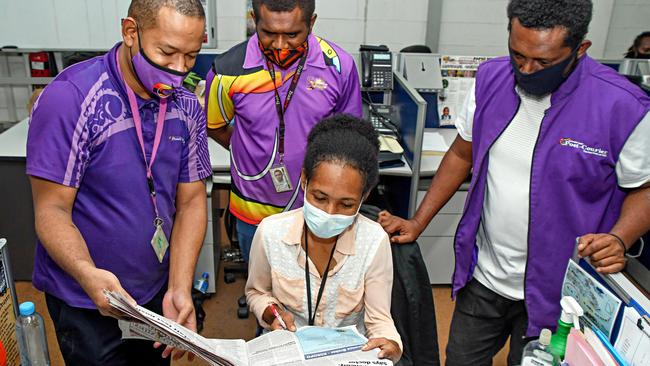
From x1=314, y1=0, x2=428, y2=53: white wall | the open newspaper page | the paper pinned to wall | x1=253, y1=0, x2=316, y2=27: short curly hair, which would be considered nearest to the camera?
the open newspaper page

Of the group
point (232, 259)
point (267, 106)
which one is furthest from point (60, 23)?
point (267, 106)

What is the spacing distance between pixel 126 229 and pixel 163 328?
15.0 inches

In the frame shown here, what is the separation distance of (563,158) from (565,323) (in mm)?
435

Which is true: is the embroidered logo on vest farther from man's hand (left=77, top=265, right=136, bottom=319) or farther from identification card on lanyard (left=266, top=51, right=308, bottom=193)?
man's hand (left=77, top=265, right=136, bottom=319)

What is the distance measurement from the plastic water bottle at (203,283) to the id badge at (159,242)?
139cm

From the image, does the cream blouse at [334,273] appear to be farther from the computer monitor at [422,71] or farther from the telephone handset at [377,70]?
the computer monitor at [422,71]

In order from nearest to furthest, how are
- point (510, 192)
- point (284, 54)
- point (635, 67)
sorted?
point (510, 192) → point (284, 54) → point (635, 67)

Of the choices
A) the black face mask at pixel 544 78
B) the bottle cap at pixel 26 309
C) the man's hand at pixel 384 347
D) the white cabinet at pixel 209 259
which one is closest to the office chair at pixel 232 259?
the white cabinet at pixel 209 259

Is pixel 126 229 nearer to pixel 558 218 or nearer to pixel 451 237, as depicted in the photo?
pixel 558 218

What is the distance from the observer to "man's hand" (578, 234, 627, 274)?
1.19m

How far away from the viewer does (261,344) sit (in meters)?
1.22

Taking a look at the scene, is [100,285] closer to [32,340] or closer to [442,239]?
[32,340]

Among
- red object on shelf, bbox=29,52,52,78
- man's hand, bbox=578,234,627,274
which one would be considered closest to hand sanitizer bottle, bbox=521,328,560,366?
man's hand, bbox=578,234,627,274

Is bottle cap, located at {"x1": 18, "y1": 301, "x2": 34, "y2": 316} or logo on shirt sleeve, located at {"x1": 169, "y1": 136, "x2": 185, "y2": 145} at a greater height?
logo on shirt sleeve, located at {"x1": 169, "y1": 136, "x2": 185, "y2": 145}
